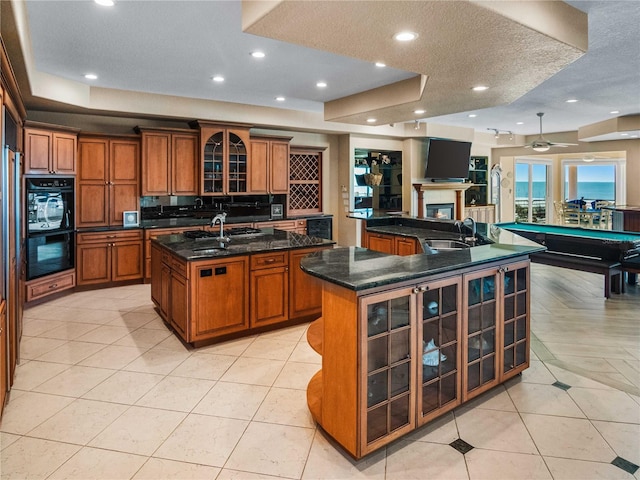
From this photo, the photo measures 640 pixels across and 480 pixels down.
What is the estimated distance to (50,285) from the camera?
16.2ft

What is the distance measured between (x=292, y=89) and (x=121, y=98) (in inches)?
90.1

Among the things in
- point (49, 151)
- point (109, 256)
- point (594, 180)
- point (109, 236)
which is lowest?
point (109, 256)

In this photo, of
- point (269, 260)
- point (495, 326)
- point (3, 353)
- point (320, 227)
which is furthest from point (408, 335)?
point (320, 227)

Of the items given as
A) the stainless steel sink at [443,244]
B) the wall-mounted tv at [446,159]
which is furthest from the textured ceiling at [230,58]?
the wall-mounted tv at [446,159]

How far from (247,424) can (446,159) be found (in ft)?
25.2

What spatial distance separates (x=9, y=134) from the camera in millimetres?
2998

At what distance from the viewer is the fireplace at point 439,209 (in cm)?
896

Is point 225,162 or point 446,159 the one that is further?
point 446,159

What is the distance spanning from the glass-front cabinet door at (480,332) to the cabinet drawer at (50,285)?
4694mm

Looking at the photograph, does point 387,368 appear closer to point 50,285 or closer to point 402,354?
point 402,354

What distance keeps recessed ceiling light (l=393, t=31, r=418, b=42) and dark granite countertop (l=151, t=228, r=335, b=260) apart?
6.55 feet

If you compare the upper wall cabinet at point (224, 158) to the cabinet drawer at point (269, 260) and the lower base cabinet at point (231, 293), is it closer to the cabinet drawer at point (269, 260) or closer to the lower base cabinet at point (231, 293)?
the lower base cabinet at point (231, 293)

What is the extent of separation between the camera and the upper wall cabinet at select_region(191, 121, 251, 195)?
245 inches

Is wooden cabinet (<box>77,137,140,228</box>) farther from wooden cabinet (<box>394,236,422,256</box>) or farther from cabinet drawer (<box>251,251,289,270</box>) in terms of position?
wooden cabinet (<box>394,236,422,256</box>)
